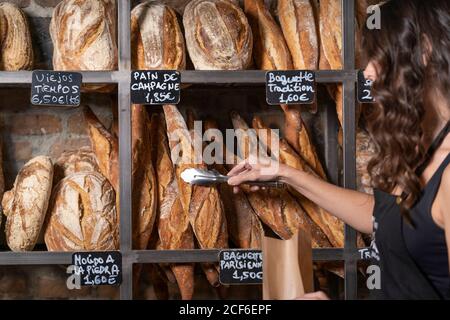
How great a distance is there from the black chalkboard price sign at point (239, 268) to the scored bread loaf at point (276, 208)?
0.52ft

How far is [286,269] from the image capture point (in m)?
1.02

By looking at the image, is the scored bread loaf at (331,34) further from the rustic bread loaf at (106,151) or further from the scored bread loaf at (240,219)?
the rustic bread loaf at (106,151)

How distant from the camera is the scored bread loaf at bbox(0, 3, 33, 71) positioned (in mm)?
1625

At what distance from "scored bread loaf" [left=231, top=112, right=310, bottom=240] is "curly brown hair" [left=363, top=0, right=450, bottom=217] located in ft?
2.31

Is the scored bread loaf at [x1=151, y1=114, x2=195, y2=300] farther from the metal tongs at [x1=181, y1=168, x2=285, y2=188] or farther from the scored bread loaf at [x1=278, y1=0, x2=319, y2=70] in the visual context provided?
the scored bread loaf at [x1=278, y1=0, x2=319, y2=70]

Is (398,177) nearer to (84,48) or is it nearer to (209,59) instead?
(209,59)

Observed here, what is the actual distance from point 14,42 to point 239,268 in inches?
34.0

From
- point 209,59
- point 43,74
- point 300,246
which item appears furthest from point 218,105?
point 300,246

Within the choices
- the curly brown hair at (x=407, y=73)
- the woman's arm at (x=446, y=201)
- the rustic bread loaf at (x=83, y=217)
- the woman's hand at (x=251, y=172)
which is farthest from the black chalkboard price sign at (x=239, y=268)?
the woman's arm at (x=446, y=201)

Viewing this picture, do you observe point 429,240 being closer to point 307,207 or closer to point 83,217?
point 307,207

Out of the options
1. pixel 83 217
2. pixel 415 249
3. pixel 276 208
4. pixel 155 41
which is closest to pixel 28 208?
pixel 83 217

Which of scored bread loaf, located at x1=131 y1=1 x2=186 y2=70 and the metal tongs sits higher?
scored bread loaf, located at x1=131 y1=1 x2=186 y2=70

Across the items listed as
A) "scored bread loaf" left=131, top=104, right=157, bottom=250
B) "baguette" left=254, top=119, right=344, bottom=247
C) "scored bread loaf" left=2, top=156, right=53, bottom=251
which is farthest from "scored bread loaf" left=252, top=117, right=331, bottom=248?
"scored bread loaf" left=2, top=156, right=53, bottom=251

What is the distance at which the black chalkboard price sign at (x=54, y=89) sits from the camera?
4.97ft
